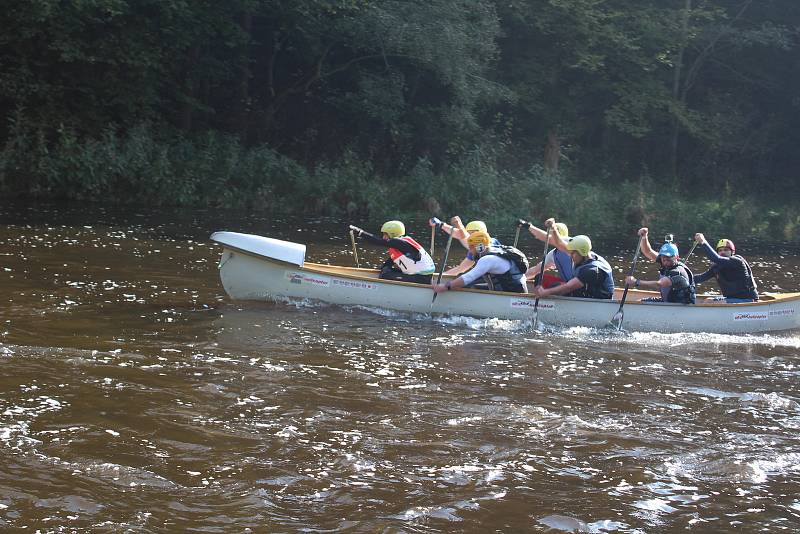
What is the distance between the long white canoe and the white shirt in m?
0.22

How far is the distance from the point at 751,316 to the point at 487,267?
3.82 metres

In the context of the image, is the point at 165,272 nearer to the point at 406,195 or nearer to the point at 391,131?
the point at 406,195

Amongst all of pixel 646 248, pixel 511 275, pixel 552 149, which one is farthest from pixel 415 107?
pixel 511 275

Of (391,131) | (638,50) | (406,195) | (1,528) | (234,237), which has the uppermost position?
(638,50)

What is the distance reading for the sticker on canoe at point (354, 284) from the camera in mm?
12983

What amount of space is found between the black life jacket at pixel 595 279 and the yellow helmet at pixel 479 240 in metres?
1.26

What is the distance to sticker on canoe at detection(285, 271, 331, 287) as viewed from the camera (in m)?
13.1

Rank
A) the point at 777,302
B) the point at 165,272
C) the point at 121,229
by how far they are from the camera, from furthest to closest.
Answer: the point at 121,229 < the point at 165,272 < the point at 777,302

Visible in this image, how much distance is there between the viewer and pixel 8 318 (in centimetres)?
1086

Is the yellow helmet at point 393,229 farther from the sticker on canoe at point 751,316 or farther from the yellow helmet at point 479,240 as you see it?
the sticker on canoe at point 751,316

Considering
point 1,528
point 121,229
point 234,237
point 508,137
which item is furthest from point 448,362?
point 508,137

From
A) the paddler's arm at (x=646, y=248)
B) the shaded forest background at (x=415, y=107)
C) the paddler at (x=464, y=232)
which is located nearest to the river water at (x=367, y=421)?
the paddler at (x=464, y=232)

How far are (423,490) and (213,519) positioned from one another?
1474mm

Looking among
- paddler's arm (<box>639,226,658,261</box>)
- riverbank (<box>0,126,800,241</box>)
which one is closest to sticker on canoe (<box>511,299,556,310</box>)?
paddler's arm (<box>639,226,658,261</box>)
